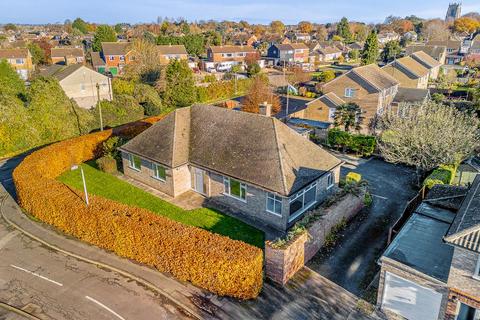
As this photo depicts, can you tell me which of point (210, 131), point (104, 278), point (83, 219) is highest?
point (210, 131)

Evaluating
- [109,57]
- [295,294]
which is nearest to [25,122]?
[295,294]

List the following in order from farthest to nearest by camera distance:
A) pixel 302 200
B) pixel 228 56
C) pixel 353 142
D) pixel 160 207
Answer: pixel 228 56 < pixel 353 142 < pixel 160 207 < pixel 302 200

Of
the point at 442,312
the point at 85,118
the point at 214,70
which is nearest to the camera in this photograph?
the point at 442,312

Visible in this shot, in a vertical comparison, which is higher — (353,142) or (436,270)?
(436,270)

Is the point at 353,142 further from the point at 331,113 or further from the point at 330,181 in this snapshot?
the point at 330,181

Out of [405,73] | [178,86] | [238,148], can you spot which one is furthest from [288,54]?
[238,148]

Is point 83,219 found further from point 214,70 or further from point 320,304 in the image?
point 214,70

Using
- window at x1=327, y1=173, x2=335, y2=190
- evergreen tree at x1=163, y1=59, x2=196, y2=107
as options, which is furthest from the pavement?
evergreen tree at x1=163, y1=59, x2=196, y2=107

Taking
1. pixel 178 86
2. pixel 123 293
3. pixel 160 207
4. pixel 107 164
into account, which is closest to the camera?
pixel 123 293

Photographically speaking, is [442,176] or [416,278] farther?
[442,176]
